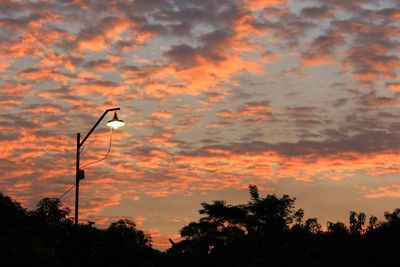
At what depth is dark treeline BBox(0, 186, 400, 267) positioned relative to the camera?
4512 centimetres

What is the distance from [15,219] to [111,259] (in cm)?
970

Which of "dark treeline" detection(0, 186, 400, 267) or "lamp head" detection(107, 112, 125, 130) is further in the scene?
"dark treeline" detection(0, 186, 400, 267)

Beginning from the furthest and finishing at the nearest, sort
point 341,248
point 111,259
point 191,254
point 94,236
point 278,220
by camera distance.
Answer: point 278,220 < point 191,254 < point 341,248 < point 94,236 < point 111,259

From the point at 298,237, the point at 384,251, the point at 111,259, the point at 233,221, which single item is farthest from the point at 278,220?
the point at 111,259

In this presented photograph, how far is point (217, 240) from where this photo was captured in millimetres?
90938

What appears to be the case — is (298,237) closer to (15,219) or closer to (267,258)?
(267,258)

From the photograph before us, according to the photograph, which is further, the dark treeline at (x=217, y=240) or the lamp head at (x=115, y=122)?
the dark treeline at (x=217, y=240)

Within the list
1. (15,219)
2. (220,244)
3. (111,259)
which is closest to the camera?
(111,259)

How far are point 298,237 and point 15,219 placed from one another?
4155 centimetres

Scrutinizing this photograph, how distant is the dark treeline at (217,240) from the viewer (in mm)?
45125

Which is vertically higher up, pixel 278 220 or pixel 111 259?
pixel 278 220

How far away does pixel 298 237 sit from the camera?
273 feet

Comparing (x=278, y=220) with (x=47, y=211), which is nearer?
(x=47, y=211)

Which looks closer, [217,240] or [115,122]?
[115,122]
